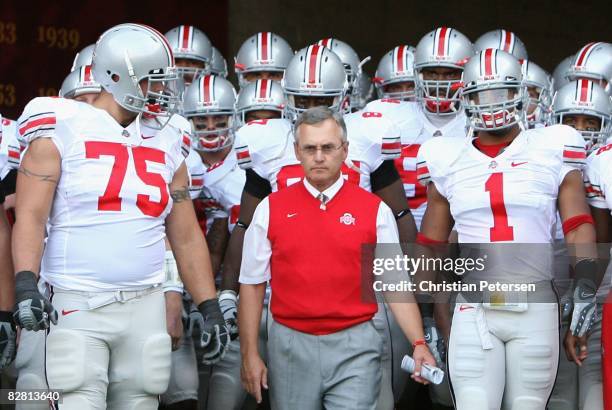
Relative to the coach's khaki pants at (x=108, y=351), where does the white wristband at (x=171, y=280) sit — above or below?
above

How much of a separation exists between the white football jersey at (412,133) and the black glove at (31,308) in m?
2.33

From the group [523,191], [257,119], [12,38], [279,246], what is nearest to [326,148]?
[279,246]

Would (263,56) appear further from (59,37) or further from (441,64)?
(59,37)

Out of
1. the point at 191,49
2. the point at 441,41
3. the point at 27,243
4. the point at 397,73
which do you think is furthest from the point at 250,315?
the point at 191,49

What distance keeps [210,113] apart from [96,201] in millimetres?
2141

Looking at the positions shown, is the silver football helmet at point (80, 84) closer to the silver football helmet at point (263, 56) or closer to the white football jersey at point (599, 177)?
the silver football helmet at point (263, 56)

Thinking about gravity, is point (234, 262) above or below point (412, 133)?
below

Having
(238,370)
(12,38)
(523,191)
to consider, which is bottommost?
(238,370)

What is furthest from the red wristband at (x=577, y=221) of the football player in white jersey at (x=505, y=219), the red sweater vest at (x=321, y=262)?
the red sweater vest at (x=321, y=262)

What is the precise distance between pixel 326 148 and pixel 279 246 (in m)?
0.38

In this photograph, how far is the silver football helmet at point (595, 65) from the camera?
21.9 ft

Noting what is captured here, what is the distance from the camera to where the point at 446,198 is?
5.06m

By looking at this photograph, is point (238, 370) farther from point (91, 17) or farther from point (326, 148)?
point (91, 17)

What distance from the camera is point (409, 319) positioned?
15.0ft
